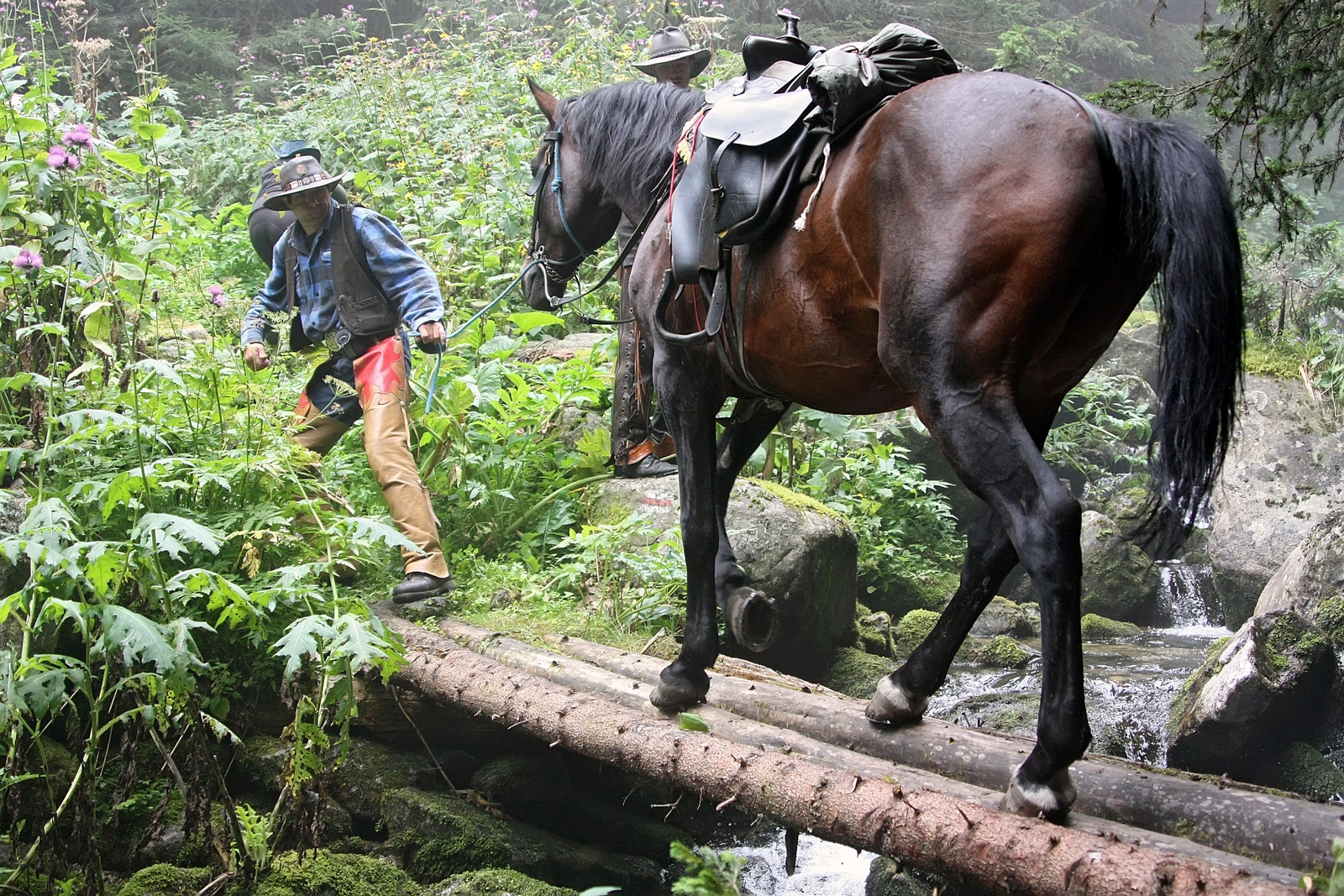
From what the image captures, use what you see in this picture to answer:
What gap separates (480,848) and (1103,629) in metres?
5.80

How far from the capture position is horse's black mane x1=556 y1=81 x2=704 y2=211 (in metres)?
4.24

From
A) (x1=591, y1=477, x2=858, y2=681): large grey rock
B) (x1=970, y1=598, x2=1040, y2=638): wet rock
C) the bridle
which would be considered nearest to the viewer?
the bridle

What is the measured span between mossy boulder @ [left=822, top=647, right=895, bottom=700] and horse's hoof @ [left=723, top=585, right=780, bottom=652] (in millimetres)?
2050

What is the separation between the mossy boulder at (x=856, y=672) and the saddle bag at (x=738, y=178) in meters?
3.32

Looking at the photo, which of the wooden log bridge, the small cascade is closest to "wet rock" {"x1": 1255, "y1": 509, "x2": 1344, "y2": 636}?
the small cascade

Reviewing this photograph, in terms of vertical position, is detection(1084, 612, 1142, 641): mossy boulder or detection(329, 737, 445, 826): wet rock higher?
detection(329, 737, 445, 826): wet rock

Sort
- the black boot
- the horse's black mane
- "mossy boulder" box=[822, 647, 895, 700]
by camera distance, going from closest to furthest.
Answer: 1. the horse's black mane
2. the black boot
3. "mossy boulder" box=[822, 647, 895, 700]

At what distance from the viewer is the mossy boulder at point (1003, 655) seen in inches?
263

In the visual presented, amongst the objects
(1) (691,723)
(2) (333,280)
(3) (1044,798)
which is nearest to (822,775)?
(1) (691,723)

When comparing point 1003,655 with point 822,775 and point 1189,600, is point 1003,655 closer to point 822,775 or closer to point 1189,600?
point 1189,600

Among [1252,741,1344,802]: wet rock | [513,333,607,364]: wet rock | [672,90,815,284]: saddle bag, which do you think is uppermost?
[672,90,815,284]: saddle bag

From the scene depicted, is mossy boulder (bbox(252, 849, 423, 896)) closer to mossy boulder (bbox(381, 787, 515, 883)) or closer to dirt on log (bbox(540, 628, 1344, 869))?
mossy boulder (bbox(381, 787, 515, 883))

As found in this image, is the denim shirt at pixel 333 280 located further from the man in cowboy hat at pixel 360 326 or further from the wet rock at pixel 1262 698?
the wet rock at pixel 1262 698

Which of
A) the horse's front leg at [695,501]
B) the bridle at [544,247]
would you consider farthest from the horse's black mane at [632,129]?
the horse's front leg at [695,501]
